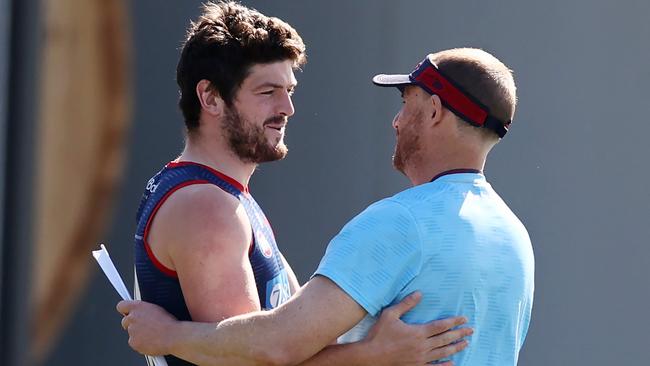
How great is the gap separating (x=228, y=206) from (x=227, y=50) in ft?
1.64

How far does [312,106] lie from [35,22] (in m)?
2.09

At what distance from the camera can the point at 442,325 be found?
2.70m

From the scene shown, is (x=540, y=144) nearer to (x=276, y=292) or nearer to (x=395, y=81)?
(x=395, y=81)

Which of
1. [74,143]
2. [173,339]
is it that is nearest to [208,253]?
[173,339]

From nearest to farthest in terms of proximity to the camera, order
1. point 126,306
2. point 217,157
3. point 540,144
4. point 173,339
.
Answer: point 173,339 < point 126,306 < point 217,157 < point 540,144

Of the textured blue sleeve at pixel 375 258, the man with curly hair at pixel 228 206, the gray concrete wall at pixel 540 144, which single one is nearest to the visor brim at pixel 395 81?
the man with curly hair at pixel 228 206

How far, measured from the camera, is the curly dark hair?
3203 mm

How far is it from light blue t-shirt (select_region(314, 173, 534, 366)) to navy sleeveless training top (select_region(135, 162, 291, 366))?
0.31m

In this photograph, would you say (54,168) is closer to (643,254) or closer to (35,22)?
(35,22)

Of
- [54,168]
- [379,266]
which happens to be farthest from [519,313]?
[54,168]

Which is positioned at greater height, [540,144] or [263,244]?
[263,244]

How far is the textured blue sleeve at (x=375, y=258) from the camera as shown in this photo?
2.64 meters

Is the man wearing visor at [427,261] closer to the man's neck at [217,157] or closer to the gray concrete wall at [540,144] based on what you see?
the man's neck at [217,157]

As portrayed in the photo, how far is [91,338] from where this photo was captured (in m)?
4.43
